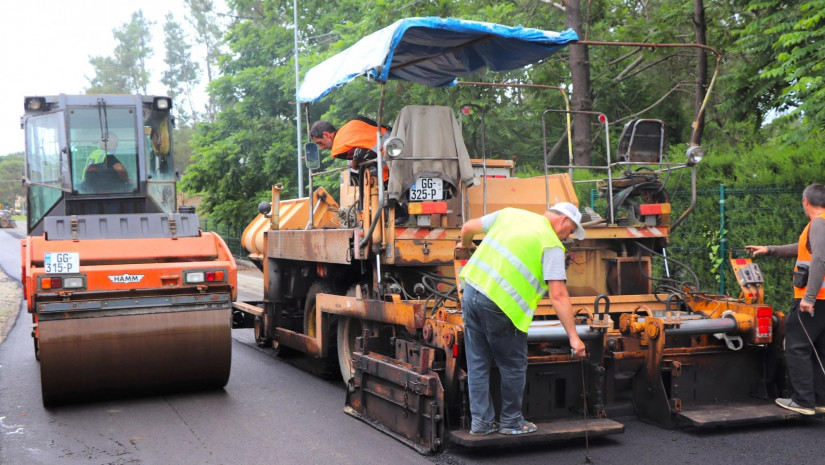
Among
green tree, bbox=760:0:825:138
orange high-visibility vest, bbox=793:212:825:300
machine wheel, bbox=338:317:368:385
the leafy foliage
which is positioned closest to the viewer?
orange high-visibility vest, bbox=793:212:825:300

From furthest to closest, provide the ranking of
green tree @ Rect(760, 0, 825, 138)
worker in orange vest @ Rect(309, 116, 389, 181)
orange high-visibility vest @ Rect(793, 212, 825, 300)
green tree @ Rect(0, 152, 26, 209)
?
1. green tree @ Rect(0, 152, 26, 209)
2. green tree @ Rect(760, 0, 825, 138)
3. worker in orange vest @ Rect(309, 116, 389, 181)
4. orange high-visibility vest @ Rect(793, 212, 825, 300)

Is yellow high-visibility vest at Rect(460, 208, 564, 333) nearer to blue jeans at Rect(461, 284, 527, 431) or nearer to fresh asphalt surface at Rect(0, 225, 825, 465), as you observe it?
blue jeans at Rect(461, 284, 527, 431)

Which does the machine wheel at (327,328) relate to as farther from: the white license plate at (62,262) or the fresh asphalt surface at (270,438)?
the white license plate at (62,262)

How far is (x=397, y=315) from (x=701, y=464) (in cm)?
239

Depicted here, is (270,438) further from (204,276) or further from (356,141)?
(356,141)

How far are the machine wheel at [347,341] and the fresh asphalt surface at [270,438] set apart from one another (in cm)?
24

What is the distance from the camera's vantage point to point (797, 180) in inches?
374

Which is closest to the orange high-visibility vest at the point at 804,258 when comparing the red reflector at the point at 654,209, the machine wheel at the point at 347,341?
the red reflector at the point at 654,209

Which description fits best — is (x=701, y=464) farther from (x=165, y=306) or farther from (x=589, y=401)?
(x=165, y=306)

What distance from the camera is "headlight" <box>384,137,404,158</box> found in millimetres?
6375

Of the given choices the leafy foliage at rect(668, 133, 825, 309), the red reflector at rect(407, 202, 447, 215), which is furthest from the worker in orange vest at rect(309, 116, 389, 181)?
the leafy foliage at rect(668, 133, 825, 309)

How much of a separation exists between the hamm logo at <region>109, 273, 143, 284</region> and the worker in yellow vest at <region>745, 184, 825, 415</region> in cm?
517

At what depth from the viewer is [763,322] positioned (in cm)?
623

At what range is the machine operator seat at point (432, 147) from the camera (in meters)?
6.75
